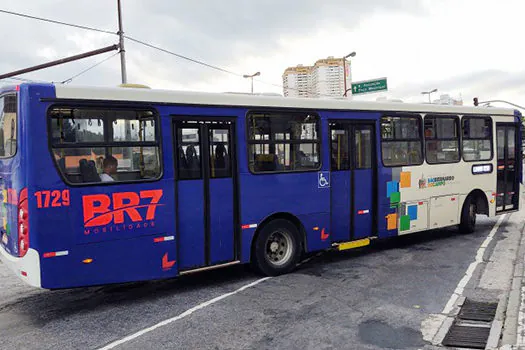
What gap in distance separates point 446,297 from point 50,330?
5292 mm

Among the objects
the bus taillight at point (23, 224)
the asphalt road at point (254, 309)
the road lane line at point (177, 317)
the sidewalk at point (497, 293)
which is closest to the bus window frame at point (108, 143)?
the bus taillight at point (23, 224)

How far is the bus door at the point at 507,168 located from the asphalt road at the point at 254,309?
4175 mm

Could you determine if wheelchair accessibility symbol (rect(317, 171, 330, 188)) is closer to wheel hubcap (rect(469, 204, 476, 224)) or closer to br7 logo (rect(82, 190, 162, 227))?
br7 logo (rect(82, 190, 162, 227))

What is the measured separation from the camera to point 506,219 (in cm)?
1420

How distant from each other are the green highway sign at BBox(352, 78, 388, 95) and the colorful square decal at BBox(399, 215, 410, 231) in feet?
64.5

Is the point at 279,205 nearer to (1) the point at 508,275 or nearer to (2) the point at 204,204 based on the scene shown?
(2) the point at 204,204

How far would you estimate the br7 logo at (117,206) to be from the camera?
238 inches

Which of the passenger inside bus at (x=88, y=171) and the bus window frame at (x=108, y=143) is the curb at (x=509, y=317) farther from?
the passenger inside bus at (x=88, y=171)

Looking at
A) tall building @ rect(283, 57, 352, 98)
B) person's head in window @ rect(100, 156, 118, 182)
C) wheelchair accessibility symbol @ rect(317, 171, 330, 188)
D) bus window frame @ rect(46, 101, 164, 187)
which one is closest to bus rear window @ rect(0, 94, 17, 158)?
bus window frame @ rect(46, 101, 164, 187)

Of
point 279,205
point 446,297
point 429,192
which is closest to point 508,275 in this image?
point 446,297

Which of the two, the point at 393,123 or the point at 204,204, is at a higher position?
the point at 393,123

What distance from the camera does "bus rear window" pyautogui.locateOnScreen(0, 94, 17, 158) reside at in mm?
5949

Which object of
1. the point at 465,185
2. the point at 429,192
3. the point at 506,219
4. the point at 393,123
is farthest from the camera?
the point at 506,219

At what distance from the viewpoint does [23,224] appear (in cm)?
579
